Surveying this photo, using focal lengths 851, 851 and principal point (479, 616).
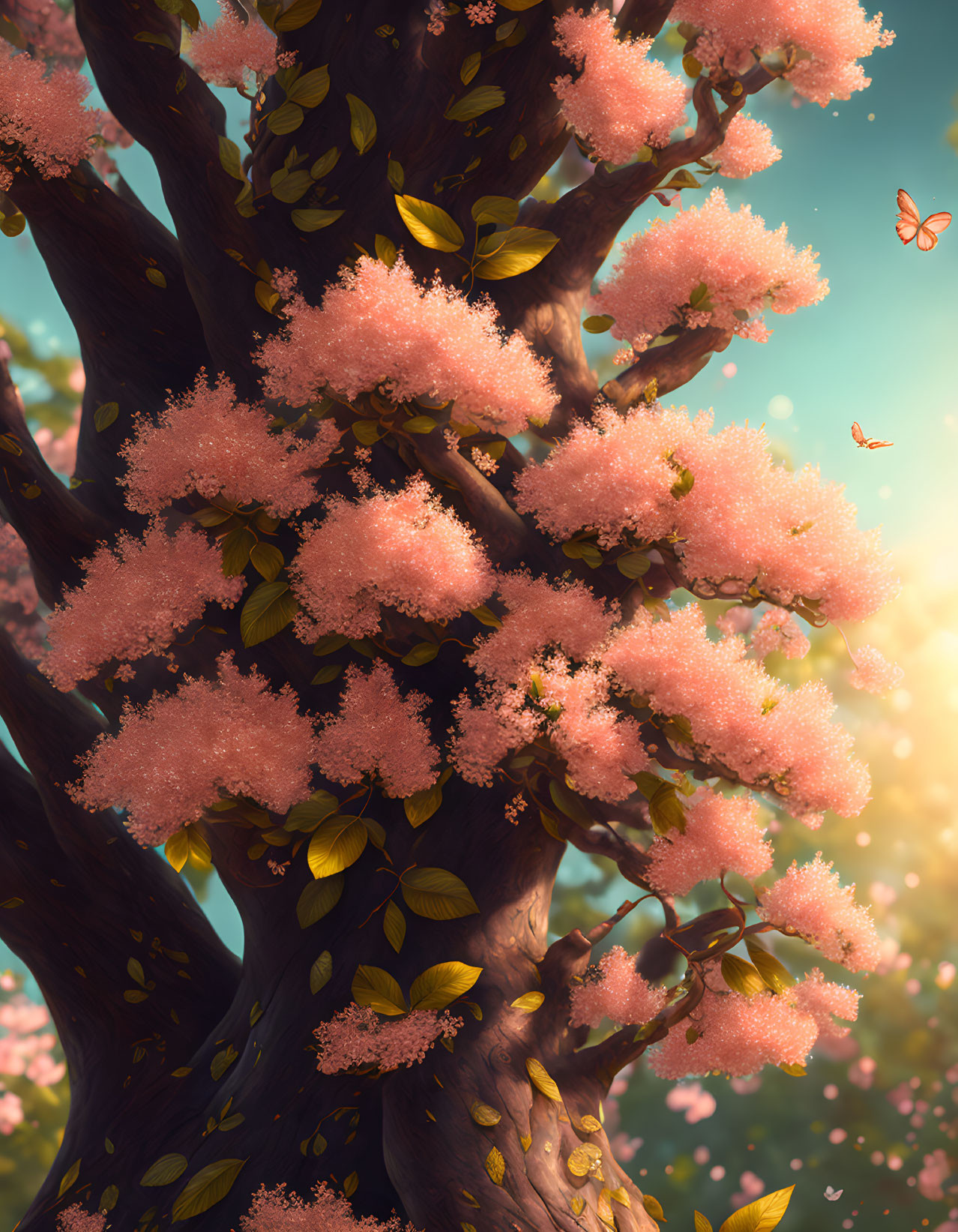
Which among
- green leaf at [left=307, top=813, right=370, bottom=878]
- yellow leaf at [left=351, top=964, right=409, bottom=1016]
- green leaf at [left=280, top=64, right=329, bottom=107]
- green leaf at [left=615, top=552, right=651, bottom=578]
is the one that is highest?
green leaf at [left=280, top=64, right=329, bottom=107]

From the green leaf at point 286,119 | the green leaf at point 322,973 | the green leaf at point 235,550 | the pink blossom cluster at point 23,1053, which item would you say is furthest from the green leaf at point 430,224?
the pink blossom cluster at point 23,1053

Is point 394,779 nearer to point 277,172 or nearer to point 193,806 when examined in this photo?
point 193,806

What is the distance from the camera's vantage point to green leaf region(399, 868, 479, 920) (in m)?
1.31

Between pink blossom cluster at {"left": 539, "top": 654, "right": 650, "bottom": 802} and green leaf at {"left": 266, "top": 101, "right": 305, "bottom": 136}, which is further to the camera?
green leaf at {"left": 266, "top": 101, "right": 305, "bottom": 136}

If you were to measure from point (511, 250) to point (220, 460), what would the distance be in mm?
590

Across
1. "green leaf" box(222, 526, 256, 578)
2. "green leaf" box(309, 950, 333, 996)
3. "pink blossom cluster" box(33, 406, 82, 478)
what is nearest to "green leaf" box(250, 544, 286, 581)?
"green leaf" box(222, 526, 256, 578)

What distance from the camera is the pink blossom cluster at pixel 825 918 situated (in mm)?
1241

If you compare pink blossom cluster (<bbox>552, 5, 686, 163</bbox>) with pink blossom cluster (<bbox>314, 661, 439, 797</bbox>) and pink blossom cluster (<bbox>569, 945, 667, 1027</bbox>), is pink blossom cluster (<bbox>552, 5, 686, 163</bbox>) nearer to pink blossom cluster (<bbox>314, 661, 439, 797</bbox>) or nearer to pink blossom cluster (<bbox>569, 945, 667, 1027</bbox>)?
pink blossom cluster (<bbox>314, 661, 439, 797</bbox>)

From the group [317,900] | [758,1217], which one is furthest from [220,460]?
[758,1217]

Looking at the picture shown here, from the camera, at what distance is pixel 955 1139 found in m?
2.70

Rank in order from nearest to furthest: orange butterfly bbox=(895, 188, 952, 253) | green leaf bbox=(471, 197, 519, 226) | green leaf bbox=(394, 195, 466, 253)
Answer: green leaf bbox=(394, 195, 466, 253) → green leaf bbox=(471, 197, 519, 226) → orange butterfly bbox=(895, 188, 952, 253)

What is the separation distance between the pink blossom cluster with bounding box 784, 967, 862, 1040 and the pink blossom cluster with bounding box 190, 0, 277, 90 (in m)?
1.96

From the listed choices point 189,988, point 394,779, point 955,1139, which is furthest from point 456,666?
point 955,1139

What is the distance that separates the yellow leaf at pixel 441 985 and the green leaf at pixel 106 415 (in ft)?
3.88
